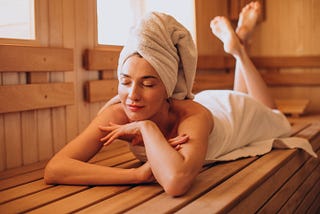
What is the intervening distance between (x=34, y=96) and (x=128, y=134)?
23.0 inches

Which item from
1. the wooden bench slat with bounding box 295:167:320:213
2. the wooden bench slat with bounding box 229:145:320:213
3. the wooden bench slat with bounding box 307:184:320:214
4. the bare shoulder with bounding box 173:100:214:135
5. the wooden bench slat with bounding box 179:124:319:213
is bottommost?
the wooden bench slat with bounding box 307:184:320:214

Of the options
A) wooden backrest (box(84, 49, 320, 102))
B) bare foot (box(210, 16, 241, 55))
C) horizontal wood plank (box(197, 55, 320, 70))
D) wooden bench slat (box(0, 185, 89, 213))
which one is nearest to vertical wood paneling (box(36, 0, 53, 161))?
wooden bench slat (box(0, 185, 89, 213))

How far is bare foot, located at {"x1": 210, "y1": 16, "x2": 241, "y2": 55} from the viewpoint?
9.08 feet

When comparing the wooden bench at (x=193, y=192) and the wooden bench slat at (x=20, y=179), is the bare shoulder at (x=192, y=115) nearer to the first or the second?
the wooden bench at (x=193, y=192)

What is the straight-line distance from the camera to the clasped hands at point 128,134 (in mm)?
1502

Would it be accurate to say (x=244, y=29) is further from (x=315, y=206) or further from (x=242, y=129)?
(x=315, y=206)

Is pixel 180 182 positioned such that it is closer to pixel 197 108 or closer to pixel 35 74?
pixel 197 108

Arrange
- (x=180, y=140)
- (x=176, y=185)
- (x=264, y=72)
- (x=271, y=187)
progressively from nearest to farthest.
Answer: (x=176, y=185)
(x=180, y=140)
(x=271, y=187)
(x=264, y=72)

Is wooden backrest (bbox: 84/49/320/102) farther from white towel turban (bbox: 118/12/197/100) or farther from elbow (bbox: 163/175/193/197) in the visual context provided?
elbow (bbox: 163/175/193/197)

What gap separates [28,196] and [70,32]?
96 centimetres

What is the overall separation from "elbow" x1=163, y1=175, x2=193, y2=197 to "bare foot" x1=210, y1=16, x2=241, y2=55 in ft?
5.14

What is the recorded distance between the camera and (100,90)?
2328 mm

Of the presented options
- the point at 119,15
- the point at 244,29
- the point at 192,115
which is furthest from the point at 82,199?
the point at 244,29

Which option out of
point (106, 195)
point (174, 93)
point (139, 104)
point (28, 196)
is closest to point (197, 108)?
point (174, 93)
